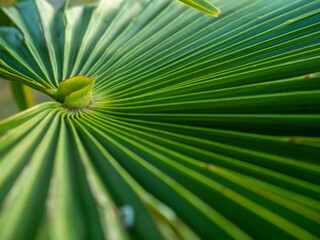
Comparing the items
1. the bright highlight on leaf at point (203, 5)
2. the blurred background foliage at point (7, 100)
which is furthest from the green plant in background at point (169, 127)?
the blurred background foliage at point (7, 100)

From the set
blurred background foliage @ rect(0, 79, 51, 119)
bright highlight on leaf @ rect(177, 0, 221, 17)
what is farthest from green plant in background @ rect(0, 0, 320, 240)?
blurred background foliage @ rect(0, 79, 51, 119)

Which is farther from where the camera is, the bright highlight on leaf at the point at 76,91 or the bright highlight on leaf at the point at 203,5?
the bright highlight on leaf at the point at 76,91

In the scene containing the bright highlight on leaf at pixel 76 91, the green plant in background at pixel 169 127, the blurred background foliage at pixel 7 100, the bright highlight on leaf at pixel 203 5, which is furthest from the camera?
the blurred background foliage at pixel 7 100

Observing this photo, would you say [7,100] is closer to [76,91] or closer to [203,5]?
[76,91]

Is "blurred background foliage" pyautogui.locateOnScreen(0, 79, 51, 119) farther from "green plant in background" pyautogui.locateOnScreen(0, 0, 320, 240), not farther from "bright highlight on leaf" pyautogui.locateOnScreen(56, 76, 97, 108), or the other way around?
"bright highlight on leaf" pyautogui.locateOnScreen(56, 76, 97, 108)

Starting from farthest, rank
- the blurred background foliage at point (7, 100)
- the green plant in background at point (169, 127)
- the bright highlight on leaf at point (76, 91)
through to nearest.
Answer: the blurred background foliage at point (7, 100)
the bright highlight on leaf at point (76, 91)
the green plant in background at point (169, 127)

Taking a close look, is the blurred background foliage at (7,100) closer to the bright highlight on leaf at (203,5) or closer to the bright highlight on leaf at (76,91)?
the bright highlight on leaf at (76,91)

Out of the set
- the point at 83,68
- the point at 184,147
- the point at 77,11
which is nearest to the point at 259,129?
the point at 184,147

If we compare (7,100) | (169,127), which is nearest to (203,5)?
(169,127)

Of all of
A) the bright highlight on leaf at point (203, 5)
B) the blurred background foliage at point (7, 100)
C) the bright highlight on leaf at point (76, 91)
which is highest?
the bright highlight on leaf at point (203, 5)
